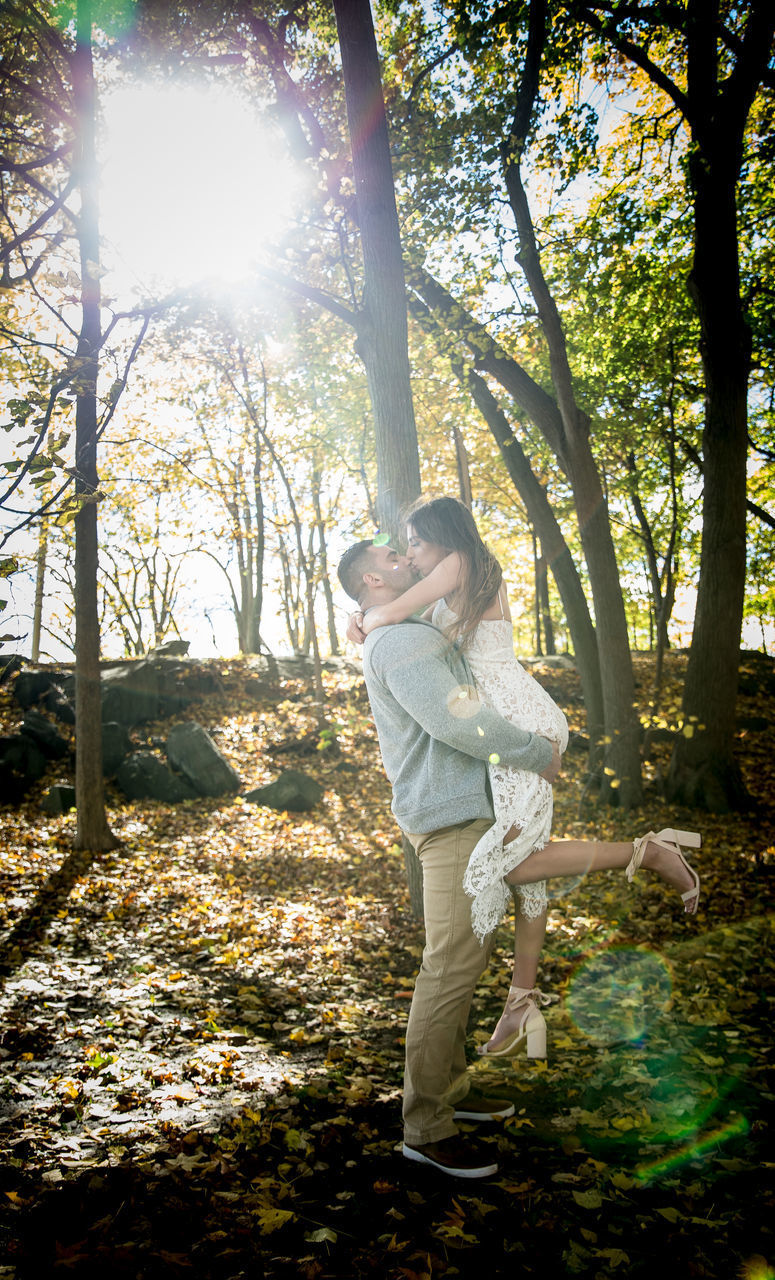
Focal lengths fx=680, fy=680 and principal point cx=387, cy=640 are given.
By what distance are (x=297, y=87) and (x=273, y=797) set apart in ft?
31.4

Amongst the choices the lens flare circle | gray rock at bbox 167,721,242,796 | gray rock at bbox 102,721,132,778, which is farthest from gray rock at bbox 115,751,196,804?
the lens flare circle

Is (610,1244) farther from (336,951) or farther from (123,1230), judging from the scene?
(336,951)

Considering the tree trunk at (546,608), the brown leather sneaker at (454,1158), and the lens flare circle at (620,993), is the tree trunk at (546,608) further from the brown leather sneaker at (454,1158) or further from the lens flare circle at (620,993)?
the brown leather sneaker at (454,1158)

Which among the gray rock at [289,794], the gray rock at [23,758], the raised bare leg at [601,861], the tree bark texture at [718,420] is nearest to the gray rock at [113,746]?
the gray rock at [23,758]

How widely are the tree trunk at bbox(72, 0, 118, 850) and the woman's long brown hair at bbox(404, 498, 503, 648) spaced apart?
21.2 feet

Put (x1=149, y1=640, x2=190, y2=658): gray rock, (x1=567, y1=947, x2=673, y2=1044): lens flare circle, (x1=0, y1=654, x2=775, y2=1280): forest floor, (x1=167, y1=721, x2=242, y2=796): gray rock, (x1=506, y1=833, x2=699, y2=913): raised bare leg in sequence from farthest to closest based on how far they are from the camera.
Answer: (x1=149, y1=640, x2=190, y2=658): gray rock < (x1=167, y1=721, x2=242, y2=796): gray rock < (x1=567, y1=947, x2=673, y2=1044): lens flare circle < (x1=506, y1=833, x2=699, y2=913): raised bare leg < (x1=0, y1=654, x2=775, y2=1280): forest floor

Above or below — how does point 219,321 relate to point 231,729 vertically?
above

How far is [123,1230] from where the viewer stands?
7.43 feet

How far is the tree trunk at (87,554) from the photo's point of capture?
8.26m

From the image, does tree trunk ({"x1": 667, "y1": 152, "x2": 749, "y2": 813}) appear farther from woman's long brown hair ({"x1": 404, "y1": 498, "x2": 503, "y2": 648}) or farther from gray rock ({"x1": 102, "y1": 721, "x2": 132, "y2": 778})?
gray rock ({"x1": 102, "y1": 721, "x2": 132, "y2": 778})

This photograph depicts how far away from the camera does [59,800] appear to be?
31.6 feet

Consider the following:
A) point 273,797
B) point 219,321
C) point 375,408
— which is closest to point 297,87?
point 219,321

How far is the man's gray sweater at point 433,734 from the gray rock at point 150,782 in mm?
8810

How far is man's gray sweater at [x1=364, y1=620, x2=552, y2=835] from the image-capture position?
260 centimetres
